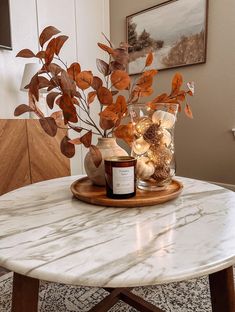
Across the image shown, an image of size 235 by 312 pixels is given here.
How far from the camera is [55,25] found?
8.18ft

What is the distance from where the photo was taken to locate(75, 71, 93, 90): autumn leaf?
729mm

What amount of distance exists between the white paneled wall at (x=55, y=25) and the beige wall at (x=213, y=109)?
25.2 inches

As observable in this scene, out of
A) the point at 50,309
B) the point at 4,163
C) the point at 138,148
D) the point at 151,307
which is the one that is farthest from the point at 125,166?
the point at 4,163

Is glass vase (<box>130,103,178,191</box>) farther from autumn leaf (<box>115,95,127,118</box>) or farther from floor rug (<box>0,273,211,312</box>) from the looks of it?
floor rug (<box>0,273,211,312</box>)

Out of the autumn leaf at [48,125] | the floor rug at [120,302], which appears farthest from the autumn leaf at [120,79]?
the floor rug at [120,302]

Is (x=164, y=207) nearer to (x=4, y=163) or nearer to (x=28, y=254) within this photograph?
(x=28, y=254)

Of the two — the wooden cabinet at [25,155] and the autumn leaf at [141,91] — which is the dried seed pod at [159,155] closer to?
the autumn leaf at [141,91]

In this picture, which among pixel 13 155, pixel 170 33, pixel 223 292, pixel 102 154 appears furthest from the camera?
pixel 170 33

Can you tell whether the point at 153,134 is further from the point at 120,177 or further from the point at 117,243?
the point at 117,243

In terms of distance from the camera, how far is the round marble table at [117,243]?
1.39 ft

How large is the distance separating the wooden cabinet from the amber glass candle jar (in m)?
1.27

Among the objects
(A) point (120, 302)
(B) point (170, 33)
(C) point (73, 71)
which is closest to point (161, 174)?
(C) point (73, 71)

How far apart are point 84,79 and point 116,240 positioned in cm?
45

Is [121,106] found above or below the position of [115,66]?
below
